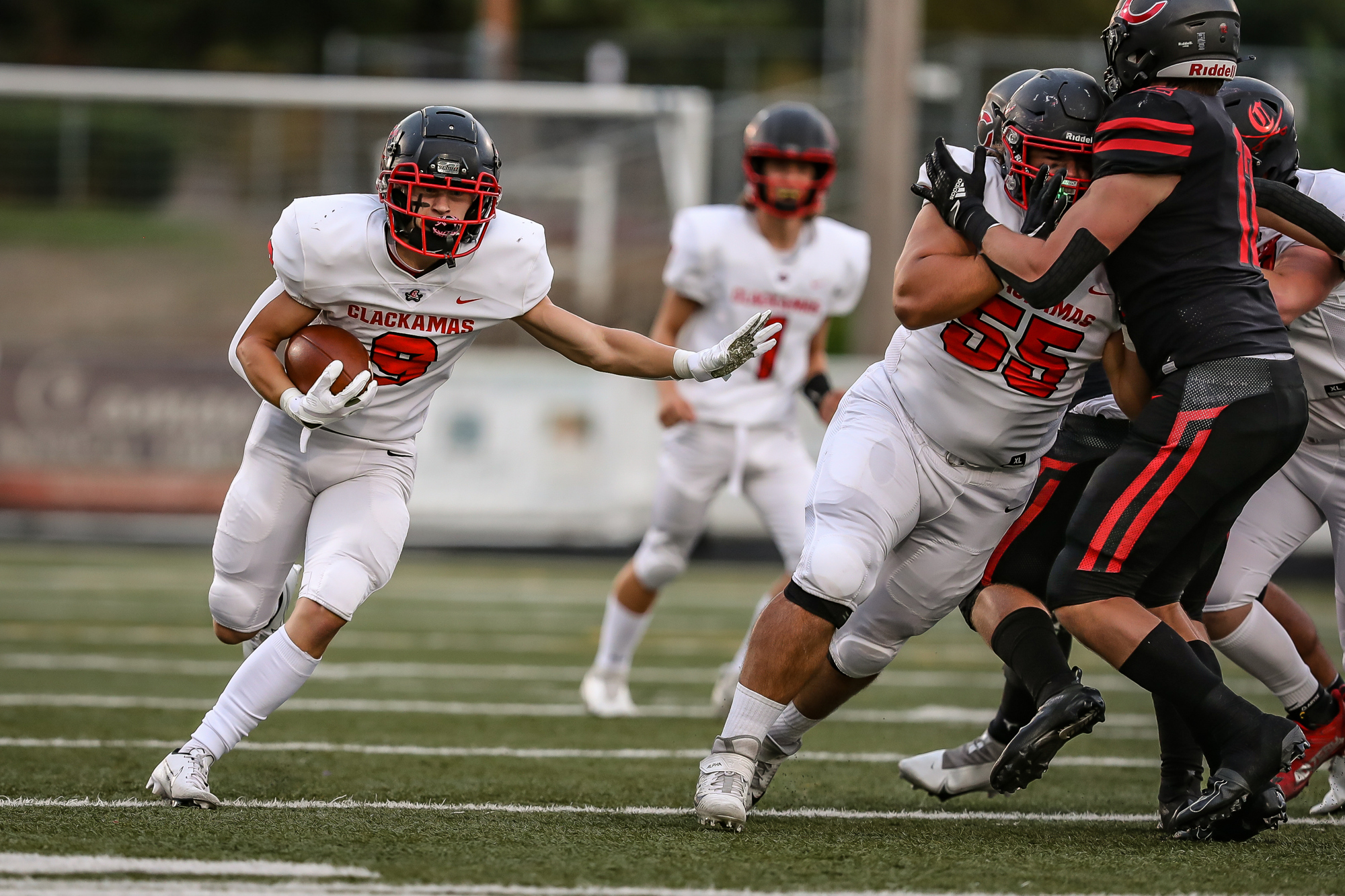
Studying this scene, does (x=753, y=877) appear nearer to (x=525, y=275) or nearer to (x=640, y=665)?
(x=525, y=275)

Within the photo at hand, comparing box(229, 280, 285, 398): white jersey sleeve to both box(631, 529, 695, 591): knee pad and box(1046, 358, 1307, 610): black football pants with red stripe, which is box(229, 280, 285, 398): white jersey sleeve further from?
box(631, 529, 695, 591): knee pad

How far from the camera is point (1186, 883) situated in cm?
302

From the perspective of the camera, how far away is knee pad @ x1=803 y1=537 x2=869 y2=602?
3545mm

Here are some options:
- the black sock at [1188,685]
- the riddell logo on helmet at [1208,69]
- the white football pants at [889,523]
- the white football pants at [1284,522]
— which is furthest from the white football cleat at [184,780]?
the riddell logo on helmet at [1208,69]

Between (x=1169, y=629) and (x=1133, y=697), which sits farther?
(x=1133, y=697)

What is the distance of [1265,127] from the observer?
153 inches

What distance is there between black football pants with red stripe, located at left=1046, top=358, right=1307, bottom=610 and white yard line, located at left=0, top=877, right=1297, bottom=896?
2.62ft

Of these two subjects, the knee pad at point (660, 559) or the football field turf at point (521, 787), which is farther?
the knee pad at point (660, 559)

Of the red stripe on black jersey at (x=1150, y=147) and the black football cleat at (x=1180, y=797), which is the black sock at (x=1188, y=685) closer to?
the black football cleat at (x=1180, y=797)

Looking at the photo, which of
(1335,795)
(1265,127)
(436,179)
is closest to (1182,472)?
(1265,127)

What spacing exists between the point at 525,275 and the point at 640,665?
3.45 meters

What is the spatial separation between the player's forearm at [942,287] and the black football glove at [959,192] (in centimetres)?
5

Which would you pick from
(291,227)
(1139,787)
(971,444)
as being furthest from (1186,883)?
(291,227)

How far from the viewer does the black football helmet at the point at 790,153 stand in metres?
5.77
